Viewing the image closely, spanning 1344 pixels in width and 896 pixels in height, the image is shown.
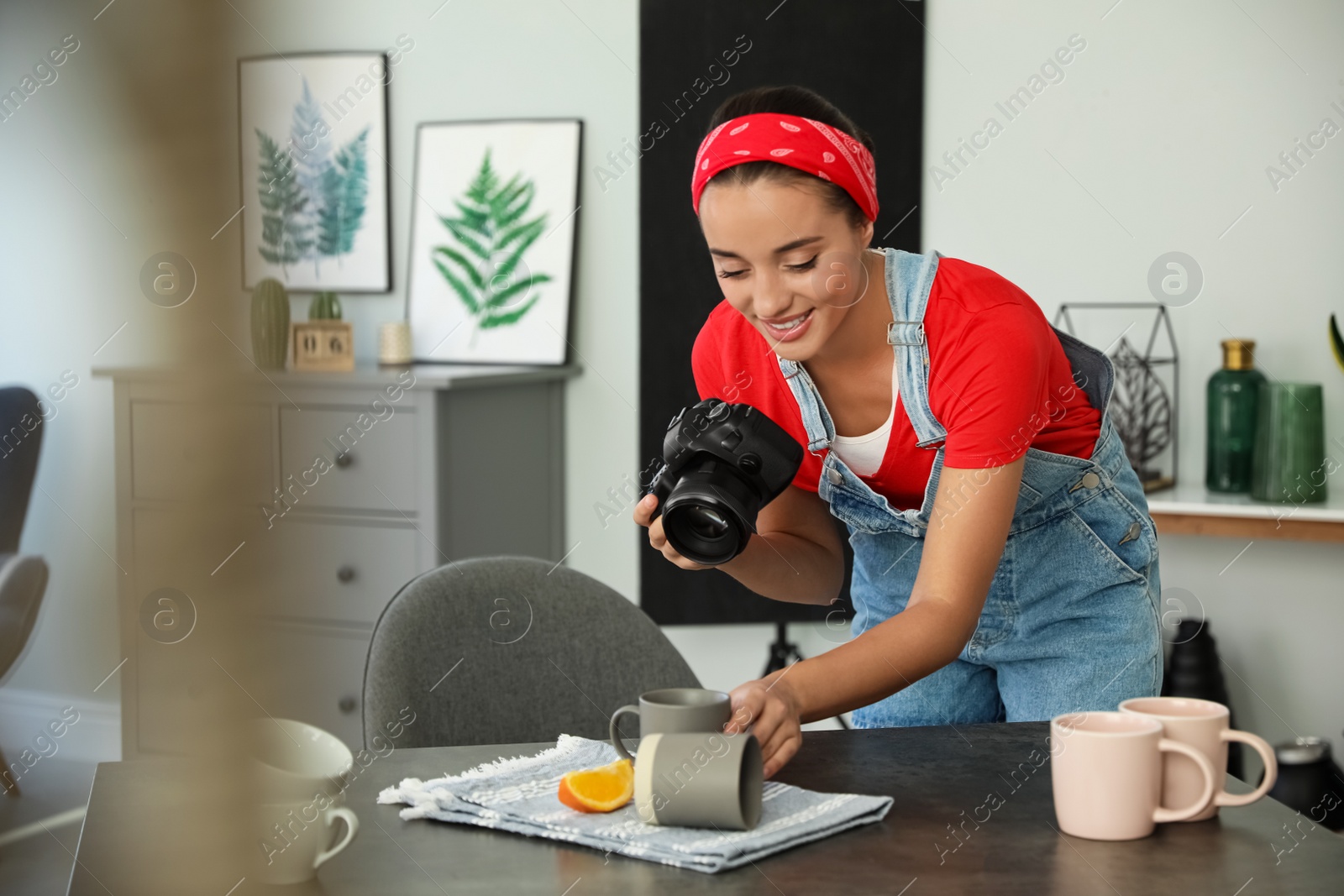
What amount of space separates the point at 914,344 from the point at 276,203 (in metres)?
1.19

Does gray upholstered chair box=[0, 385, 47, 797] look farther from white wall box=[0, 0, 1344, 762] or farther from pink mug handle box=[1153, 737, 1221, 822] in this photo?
white wall box=[0, 0, 1344, 762]

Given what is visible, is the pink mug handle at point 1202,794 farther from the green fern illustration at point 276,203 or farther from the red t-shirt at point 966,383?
the green fern illustration at point 276,203

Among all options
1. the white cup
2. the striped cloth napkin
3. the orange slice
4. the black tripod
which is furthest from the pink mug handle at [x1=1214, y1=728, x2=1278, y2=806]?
the black tripod

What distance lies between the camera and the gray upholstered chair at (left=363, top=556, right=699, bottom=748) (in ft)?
4.63

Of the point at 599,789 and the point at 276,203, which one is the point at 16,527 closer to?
the point at 276,203

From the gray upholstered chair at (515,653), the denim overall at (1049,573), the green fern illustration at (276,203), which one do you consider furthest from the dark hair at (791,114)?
the green fern illustration at (276,203)

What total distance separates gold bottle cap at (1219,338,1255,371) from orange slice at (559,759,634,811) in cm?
197

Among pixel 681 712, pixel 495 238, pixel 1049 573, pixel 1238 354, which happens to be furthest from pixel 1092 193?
pixel 681 712

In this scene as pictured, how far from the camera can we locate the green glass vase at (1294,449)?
246 cm

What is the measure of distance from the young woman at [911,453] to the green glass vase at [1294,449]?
111 centimetres

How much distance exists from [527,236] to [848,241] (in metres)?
1.85

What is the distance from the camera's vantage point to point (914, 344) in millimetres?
1347

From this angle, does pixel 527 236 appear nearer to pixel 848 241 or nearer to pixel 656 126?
pixel 656 126

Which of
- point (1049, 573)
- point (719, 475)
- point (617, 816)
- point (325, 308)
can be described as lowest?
point (617, 816)
